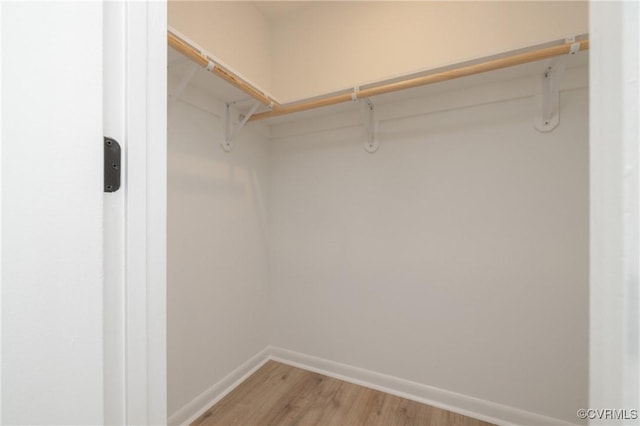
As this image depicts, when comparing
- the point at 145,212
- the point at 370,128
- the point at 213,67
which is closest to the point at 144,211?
the point at 145,212

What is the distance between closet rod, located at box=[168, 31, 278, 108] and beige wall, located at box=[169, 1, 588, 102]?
0.24 meters

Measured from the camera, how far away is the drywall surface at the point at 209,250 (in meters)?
1.13

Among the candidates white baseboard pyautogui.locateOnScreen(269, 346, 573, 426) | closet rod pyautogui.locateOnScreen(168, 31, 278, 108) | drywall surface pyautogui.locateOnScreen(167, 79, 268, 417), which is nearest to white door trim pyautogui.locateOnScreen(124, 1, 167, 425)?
closet rod pyautogui.locateOnScreen(168, 31, 278, 108)

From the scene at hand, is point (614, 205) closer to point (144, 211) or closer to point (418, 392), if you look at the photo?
point (144, 211)

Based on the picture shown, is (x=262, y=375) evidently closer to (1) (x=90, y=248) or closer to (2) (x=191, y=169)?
(2) (x=191, y=169)

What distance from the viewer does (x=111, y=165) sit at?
1.10ft

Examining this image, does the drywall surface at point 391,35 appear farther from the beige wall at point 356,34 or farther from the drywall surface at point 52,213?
the drywall surface at point 52,213

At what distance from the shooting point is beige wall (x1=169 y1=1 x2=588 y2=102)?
3.74ft

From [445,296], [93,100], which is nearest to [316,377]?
[445,296]

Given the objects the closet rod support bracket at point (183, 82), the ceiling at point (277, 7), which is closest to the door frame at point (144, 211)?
the closet rod support bracket at point (183, 82)

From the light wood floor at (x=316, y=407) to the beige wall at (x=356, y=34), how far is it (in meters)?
1.68

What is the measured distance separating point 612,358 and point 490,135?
123cm

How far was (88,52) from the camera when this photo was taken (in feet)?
1.01

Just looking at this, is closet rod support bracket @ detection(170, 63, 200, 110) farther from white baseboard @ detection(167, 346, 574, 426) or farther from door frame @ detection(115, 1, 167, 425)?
white baseboard @ detection(167, 346, 574, 426)
